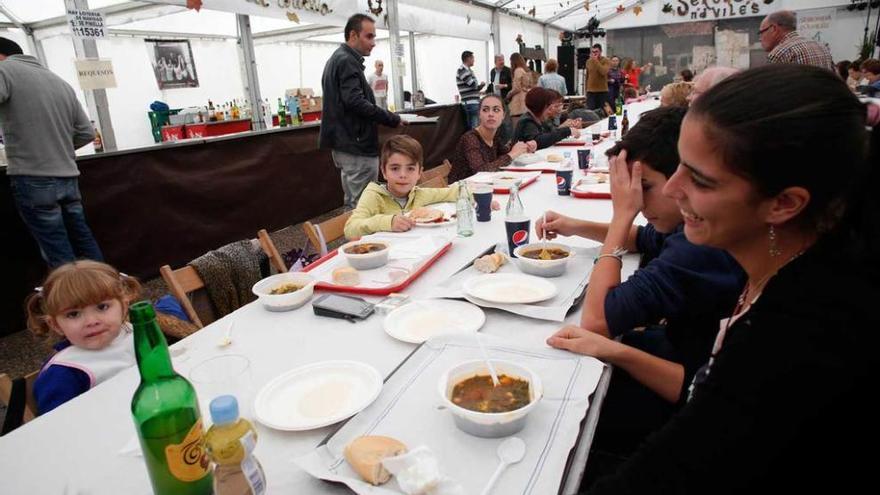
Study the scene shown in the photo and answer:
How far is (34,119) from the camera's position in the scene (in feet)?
11.2

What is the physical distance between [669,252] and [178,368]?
1.33 m

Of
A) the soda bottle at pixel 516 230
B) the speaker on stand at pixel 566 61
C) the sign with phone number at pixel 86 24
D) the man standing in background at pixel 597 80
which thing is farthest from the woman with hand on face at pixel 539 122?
the speaker on stand at pixel 566 61

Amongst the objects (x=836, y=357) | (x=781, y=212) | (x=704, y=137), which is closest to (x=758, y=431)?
(x=836, y=357)

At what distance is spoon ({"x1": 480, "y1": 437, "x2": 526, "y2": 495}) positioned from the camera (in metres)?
0.90

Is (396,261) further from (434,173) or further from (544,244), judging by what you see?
(434,173)

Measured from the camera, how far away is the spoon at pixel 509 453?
2.95 ft

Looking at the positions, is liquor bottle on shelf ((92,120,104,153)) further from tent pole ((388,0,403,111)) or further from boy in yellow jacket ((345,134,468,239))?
tent pole ((388,0,403,111))

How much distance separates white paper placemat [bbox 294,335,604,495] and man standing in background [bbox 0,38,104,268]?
3.39 m

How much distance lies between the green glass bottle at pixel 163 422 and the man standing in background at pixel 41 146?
3.40 metres

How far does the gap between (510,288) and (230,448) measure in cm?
105

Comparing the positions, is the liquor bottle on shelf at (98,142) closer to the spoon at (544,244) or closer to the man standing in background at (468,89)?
the spoon at (544,244)

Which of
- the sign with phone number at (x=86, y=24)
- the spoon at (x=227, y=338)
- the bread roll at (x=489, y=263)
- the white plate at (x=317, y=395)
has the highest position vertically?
the sign with phone number at (x=86, y=24)

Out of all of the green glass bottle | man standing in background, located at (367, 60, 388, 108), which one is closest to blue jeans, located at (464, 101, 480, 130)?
man standing in background, located at (367, 60, 388, 108)

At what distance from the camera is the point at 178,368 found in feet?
4.35
